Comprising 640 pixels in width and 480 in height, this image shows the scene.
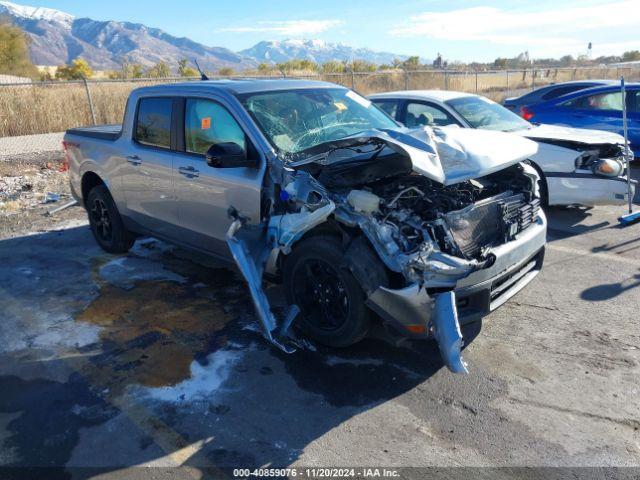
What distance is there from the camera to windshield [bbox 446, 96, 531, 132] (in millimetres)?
7352

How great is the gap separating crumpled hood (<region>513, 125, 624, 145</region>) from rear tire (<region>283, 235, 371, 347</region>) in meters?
4.37

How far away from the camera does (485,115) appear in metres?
7.56

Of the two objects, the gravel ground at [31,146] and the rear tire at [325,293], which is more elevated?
the gravel ground at [31,146]

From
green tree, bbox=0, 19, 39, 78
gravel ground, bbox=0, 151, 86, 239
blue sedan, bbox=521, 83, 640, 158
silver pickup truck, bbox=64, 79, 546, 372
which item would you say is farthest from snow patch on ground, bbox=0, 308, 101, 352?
green tree, bbox=0, 19, 39, 78

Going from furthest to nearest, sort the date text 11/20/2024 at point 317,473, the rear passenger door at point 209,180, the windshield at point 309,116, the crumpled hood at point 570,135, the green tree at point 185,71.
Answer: the green tree at point 185,71
the crumpled hood at point 570,135
the windshield at point 309,116
the rear passenger door at point 209,180
the date text 11/20/2024 at point 317,473

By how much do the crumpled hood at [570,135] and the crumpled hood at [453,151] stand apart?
9.39ft

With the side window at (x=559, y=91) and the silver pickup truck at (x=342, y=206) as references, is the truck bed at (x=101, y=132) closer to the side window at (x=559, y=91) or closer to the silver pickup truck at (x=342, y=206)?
the silver pickup truck at (x=342, y=206)

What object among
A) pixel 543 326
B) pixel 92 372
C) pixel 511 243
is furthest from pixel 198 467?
pixel 543 326

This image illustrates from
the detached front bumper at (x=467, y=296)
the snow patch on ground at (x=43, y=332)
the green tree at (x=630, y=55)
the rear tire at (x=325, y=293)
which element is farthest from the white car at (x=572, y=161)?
the green tree at (x=630, y=55)

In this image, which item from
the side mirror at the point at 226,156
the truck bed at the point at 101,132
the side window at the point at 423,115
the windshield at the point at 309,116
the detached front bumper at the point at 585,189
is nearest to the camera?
the side mirror at the point at 226,156

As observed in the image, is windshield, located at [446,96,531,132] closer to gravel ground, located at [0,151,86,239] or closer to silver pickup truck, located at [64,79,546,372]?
silver pickup truck, located at [64,79,546,372]

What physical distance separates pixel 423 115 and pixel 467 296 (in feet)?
15.8

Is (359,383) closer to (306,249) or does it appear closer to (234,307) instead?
(306,249)

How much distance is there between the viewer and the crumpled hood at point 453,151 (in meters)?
3.47
